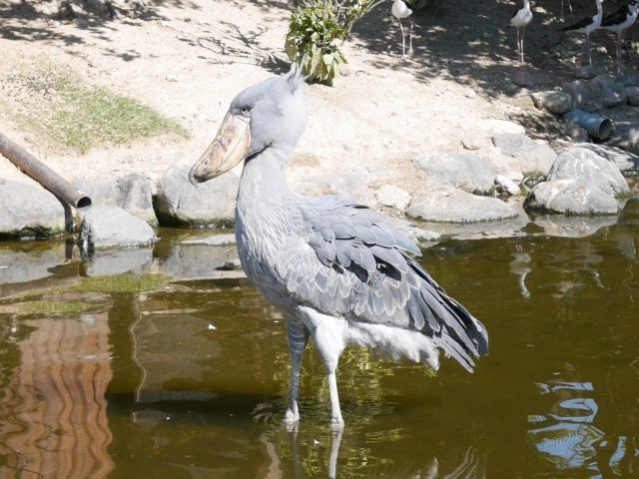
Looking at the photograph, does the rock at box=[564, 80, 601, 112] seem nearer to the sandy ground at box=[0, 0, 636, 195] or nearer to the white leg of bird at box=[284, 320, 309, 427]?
the sandy ground at box=[0, 0, 636, 195]

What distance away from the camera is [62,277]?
32.1 ft

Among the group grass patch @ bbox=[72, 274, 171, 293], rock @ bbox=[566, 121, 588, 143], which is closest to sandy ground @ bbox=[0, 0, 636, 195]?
rock @ bbox=[566, 121, 588, 143]

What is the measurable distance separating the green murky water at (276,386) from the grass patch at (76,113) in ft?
12.3

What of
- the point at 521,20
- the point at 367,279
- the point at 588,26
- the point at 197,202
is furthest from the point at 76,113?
the point at 588,26

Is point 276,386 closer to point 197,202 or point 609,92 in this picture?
point 197,202

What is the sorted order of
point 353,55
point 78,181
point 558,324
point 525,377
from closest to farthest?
point 525,377
point 558,324
point 78,181
point 353,55

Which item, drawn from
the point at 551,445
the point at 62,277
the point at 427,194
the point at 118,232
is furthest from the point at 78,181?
the point at 551,445

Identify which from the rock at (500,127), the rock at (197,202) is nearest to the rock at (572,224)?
the rock at (500,127)

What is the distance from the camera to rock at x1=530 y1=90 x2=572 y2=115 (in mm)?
16328

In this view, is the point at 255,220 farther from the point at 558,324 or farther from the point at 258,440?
the point at 558,324

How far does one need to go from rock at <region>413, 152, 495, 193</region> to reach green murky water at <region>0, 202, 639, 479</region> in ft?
11.6

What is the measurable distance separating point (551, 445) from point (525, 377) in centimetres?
108

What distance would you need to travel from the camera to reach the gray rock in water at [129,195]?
39.2 ft

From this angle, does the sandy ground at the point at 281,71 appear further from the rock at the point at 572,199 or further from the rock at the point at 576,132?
the rock at the point at 572,199
